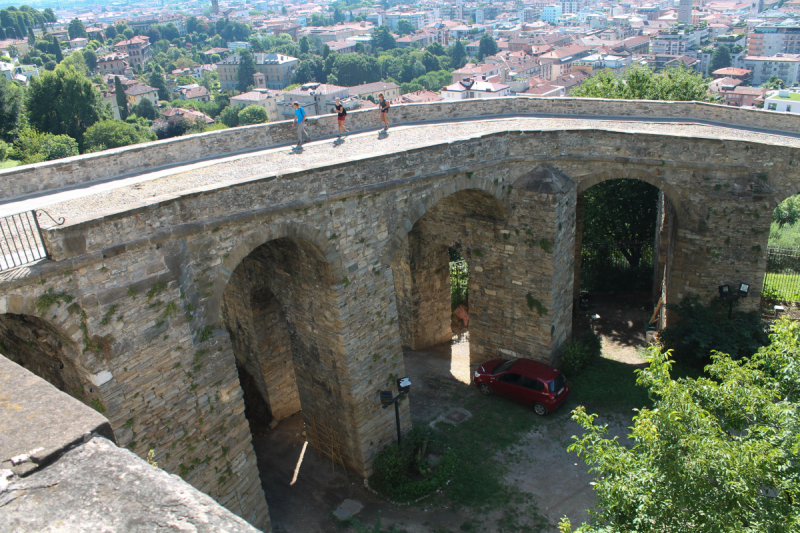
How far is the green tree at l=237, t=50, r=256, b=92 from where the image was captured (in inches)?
6132

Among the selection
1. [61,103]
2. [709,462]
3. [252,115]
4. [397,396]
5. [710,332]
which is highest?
[709,462]

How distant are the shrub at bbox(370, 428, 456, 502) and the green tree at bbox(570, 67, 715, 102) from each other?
1955 cm

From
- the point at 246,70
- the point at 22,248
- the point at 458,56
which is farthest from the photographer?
the point at 458,56

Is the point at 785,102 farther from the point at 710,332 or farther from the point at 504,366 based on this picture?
the point at 504,366

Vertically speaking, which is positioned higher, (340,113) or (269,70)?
(340,113)

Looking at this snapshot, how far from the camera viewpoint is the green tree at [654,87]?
88.2ft

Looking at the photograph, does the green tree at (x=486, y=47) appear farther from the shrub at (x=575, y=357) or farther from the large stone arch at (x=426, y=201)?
the large stone arch at (x=426, y=201)

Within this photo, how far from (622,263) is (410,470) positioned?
13.7 metres

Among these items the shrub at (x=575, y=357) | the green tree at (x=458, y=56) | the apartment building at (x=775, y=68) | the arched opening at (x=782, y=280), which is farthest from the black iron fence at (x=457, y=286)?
the apartment building at (x=775, y=68)

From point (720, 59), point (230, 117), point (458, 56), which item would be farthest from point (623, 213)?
point (458, 56)

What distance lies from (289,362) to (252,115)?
9537 cm

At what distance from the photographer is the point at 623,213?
81.5 feet

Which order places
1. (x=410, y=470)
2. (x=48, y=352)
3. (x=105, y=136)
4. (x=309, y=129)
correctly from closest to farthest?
(x=48, y=352)
(x=410, y=470)
(x=309, y=129)
(x=105, y=136)

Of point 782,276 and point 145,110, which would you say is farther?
point 145,110
